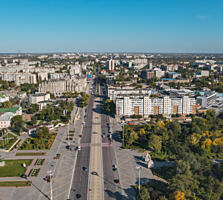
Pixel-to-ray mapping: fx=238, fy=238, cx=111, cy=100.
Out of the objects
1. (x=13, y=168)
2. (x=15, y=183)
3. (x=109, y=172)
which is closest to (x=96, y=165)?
(x=109, y=172)

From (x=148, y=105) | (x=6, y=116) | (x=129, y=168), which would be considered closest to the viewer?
(x=129, y=168)

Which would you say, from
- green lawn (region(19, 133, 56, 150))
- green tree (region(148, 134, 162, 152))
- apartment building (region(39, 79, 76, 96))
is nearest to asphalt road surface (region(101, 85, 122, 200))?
green tree (region(148, 134, 162, 152))

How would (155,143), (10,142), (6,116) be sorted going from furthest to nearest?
(6,116)
(10,142)
(155,143)

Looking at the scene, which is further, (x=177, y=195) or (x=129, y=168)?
(x=129, y=168)

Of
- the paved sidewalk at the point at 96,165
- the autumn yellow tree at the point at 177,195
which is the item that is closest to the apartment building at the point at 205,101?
the paved sidewalk at the point at 96,165

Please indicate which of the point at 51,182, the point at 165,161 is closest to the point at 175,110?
the point at 165,161

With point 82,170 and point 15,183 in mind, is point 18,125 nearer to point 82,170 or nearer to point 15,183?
point 15,183

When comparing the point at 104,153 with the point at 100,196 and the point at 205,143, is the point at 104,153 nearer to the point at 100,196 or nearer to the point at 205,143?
the point at 100,196
